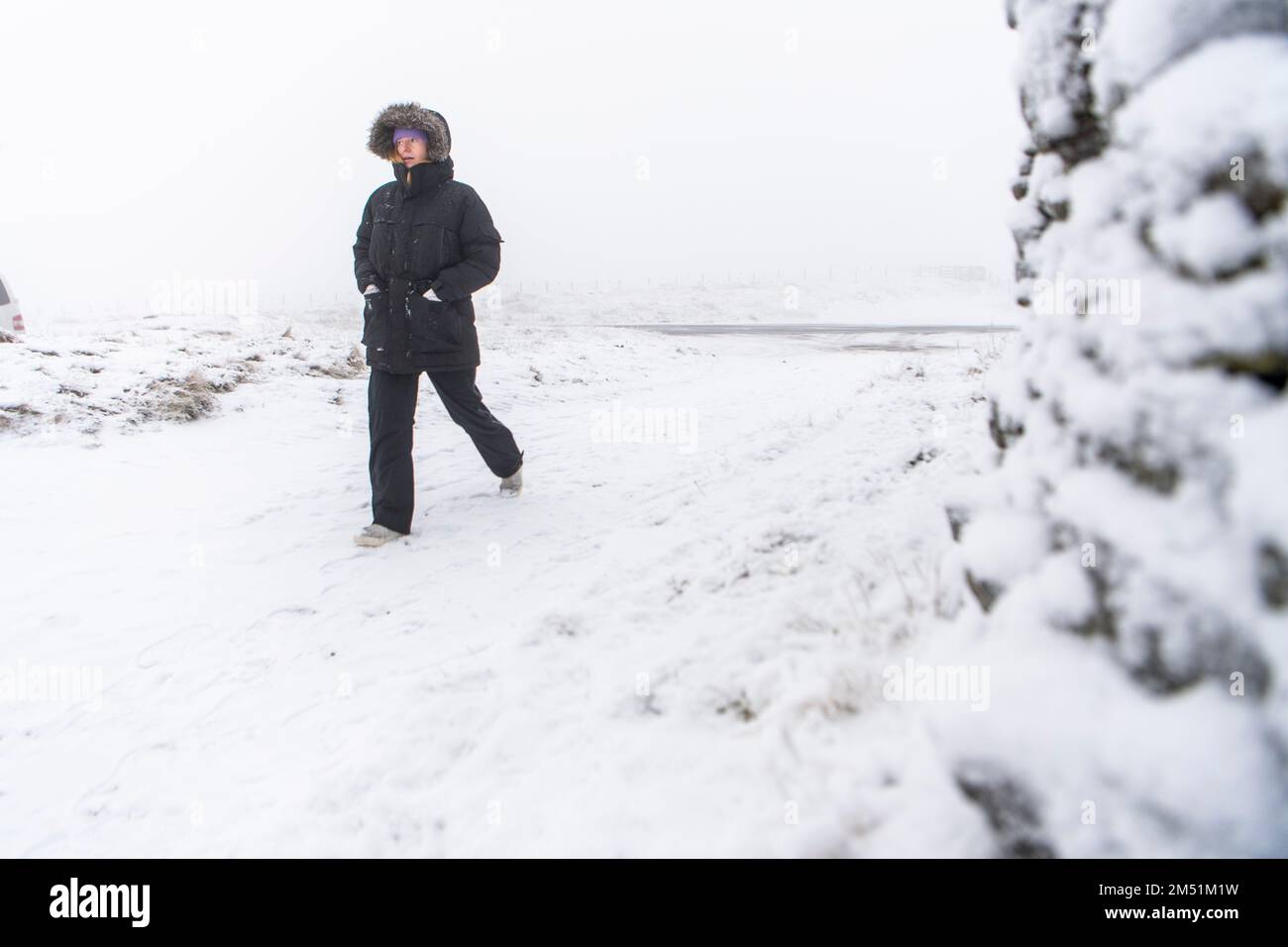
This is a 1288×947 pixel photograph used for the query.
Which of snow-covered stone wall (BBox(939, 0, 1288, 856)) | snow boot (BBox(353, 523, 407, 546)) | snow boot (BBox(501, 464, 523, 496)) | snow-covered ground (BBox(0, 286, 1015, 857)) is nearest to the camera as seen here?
snow-covered stone wall (BBox(939, 0, 1288, 856))

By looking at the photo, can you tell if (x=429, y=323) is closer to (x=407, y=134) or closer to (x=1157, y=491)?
(x=407, y=134)

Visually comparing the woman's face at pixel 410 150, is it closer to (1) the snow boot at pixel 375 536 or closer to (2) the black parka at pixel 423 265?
(2) the black parka at pixel 423 265

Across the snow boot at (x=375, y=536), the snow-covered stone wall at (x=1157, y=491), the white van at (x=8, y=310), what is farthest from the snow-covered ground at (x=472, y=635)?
the white van at (x=8, y=310)

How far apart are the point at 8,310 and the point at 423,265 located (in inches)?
386

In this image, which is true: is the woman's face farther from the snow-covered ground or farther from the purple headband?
the snow-covered ground

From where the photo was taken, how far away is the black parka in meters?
4.20

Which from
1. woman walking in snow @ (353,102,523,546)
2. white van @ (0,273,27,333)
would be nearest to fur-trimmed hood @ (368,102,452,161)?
woman walking in snow @ (353,102,523,546)

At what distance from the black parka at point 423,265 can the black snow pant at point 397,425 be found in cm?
12

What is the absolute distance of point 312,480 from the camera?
5.68m

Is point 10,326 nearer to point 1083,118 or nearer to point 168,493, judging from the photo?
point 168,493

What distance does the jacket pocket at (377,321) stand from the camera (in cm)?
419

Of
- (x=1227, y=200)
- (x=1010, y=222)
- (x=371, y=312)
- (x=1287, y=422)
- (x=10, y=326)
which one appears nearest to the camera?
(x=1287, y=422)
